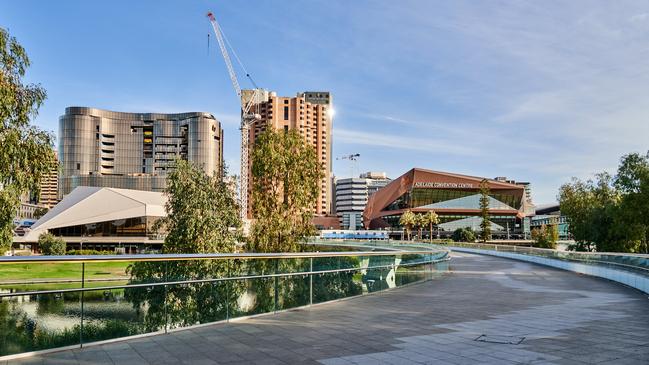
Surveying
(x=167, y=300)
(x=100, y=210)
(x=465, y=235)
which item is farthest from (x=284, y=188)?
(x=465, y=235)

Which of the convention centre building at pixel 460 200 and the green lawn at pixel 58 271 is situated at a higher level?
the convention centre building at pixel 460 200

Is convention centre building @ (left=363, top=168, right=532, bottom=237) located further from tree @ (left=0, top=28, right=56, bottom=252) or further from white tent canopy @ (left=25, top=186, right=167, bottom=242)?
tree @ (left=0, top=28, right=56, bottom=252)

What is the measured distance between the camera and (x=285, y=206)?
3519 cm

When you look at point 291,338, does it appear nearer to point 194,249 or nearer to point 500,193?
point 194,249

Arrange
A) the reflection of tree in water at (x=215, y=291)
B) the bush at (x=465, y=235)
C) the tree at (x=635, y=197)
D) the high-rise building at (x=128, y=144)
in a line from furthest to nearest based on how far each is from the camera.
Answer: the high-rise building at (x=128, y=144), the bush at (x=465, y=235), the tree at (x=635, y=197), the reflection of tree in water at (x=215, y=291)

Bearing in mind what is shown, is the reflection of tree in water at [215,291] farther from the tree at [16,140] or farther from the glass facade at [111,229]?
the glass facade at [111,229]

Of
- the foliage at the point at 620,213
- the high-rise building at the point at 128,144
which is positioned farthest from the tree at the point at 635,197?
the high-rise building at the point at 128,144

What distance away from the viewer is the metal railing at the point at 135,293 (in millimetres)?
6504

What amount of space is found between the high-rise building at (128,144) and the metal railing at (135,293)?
158 m

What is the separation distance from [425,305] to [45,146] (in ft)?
40.1

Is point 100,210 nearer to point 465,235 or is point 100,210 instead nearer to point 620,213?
point 465,235

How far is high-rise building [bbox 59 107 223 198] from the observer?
162 metres

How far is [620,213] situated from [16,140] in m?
49.1

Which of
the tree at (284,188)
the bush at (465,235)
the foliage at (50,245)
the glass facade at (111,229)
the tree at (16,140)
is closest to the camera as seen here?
the tree at (16,140)
